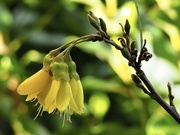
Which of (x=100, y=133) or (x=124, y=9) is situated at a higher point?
(x=124, y=9)

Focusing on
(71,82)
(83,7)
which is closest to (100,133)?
(83,7)

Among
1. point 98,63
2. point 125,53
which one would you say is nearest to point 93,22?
point 125,53

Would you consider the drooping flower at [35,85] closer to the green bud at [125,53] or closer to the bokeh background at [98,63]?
the green bud at [125,53]

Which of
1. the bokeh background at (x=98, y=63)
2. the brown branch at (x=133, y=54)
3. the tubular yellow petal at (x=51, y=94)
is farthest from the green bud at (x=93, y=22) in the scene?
the bokeh background at (x=98, y=63)

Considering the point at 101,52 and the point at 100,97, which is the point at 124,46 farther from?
the point at 100,97

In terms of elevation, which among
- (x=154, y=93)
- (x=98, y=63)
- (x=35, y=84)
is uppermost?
(x=35, y=84)

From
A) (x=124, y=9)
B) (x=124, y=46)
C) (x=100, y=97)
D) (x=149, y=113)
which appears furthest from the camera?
(x=100, y=97)

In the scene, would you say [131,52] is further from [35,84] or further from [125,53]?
[35,84]
